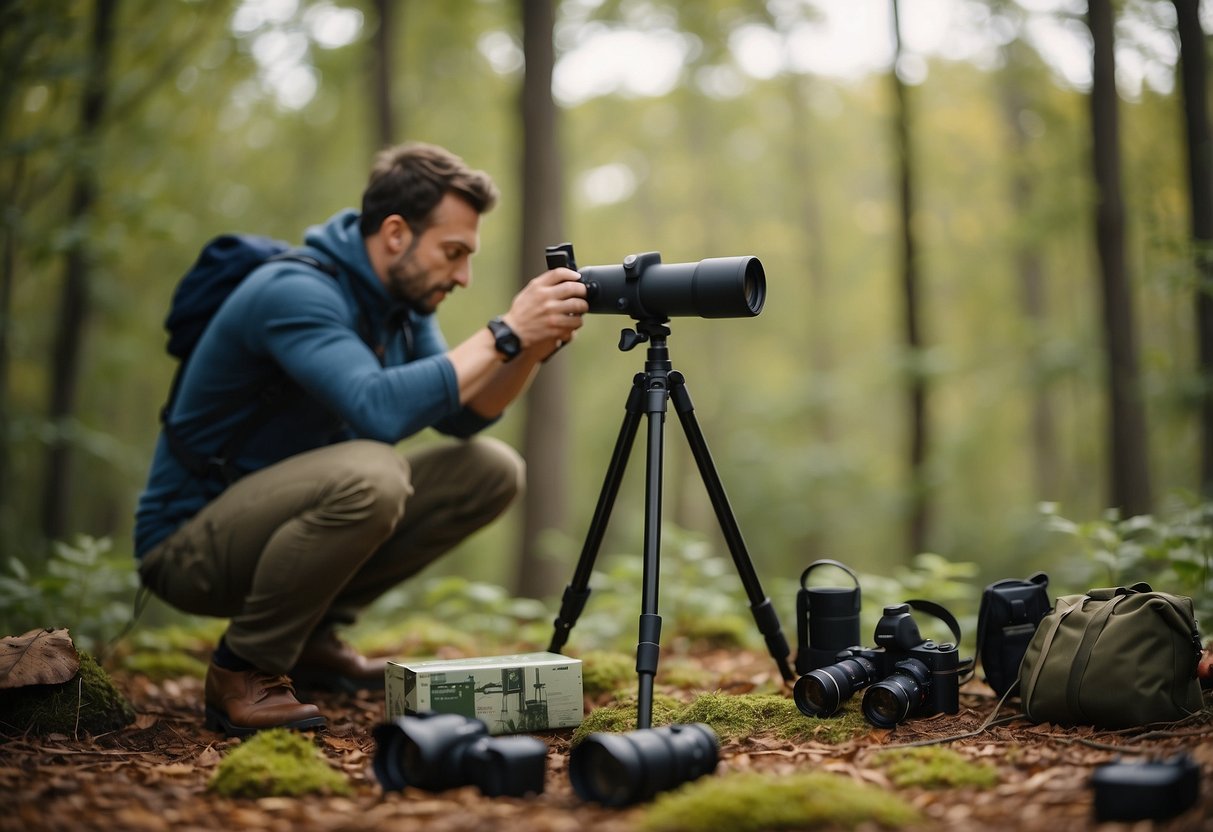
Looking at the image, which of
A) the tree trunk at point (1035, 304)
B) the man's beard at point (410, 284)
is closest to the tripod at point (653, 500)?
the man's beard at point (410, 284)

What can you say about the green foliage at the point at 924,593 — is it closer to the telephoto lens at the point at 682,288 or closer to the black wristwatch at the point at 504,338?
the telephoto lens at the point at 682,288

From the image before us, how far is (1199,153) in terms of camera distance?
16.1ft

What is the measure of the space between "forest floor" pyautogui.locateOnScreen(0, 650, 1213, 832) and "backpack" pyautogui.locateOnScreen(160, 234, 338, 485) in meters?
0.80

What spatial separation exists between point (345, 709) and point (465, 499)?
31.1 inches

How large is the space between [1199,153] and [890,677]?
3.88 meters

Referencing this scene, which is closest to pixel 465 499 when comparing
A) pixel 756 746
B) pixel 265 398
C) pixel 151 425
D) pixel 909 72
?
pixel 265 398

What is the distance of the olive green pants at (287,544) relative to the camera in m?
2.71

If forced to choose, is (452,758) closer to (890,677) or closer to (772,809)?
(772,809)

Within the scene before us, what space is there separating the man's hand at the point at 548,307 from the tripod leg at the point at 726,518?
38 cm

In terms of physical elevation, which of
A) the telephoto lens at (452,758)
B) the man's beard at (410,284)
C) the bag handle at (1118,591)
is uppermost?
the man's beard at (410,284)

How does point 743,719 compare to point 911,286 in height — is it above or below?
below

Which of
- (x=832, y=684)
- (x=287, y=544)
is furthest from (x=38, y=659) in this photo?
(x=832, y=684)

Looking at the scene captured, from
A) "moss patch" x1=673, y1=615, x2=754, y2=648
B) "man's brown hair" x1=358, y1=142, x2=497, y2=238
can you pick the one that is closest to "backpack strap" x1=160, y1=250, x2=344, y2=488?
"man's brown hair" x1=358, y1=142, x2=497, y2=238

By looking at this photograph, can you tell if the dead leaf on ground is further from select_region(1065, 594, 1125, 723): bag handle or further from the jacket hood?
select_region(1065, 594, 1125, 723): bag handle
